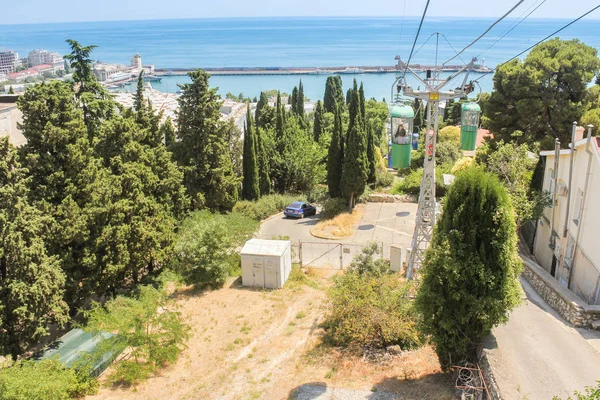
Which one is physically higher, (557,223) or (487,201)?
(487,201)

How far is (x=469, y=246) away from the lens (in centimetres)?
975

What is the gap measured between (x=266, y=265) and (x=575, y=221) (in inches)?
414

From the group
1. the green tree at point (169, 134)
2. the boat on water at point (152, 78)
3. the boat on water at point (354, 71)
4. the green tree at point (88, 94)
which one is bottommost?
the green tree at point (169, 134)

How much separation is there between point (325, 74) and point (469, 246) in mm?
154302

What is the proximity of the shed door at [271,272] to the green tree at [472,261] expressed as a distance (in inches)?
344

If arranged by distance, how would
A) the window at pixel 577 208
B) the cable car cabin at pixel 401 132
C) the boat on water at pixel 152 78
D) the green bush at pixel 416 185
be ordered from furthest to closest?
the boat on water at pixel 152 78 < the green bush at pixel 416 185 < the window at pixel 577 208 < the cable car cabin at pixel 401 132

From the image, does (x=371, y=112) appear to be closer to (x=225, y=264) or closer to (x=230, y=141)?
(x=230, y=141)

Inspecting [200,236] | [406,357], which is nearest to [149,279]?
[200,236]

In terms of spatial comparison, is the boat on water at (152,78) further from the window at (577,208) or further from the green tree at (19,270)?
the window at (577,208)

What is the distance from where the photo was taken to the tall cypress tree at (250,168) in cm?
2759

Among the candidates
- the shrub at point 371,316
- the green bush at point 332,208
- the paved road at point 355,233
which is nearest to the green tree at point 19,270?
the shrub at point 371,316

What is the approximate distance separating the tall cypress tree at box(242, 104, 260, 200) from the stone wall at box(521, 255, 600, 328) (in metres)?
15.5

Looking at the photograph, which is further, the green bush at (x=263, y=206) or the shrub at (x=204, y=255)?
the green bush at (x=263, y=206)

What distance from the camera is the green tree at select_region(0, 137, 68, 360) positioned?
12.5 metres
